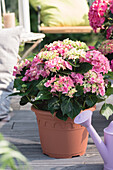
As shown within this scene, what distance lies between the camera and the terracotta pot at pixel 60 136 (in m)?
1.40

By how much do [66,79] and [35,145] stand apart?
545 millimetres

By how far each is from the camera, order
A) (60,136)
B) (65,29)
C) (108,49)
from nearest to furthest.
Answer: (60,136) < (108,49) < (65,29)

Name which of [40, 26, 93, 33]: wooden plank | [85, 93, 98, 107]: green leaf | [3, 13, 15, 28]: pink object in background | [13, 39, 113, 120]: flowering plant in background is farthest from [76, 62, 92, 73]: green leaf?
[40, 26, 93, 33]: wooden plank

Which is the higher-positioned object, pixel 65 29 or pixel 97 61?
pixel 97 61

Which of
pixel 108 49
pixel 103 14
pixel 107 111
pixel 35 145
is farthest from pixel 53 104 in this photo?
pixel 103 14

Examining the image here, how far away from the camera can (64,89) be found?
1.29 meters

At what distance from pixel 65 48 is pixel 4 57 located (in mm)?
764

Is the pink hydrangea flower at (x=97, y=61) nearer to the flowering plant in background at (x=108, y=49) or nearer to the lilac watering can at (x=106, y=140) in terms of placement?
the lilac watering can at (x=106, y=140)

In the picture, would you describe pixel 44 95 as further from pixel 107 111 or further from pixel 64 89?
pixel 107 111

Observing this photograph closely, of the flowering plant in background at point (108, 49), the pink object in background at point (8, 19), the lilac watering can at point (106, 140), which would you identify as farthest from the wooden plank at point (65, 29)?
the lilac watering can at point (106, 140)

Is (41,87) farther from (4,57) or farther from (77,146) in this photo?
(4,57)

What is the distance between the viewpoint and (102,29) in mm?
2195

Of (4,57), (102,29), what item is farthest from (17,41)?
(102,29)

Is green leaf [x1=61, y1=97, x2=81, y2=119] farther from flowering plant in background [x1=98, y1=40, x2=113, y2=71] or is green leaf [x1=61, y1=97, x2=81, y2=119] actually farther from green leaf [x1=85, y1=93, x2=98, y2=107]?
flowering plant in background [x1=98, y1=40, x2=113, y2=71]
